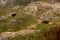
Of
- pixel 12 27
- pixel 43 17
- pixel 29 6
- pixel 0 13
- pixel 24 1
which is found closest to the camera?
pixel 12 27

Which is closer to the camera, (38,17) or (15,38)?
(15,38)

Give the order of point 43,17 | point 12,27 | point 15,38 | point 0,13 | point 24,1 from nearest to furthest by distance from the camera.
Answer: point 15,38, point 12,27, point 43,17, point 0,13, point 24,1

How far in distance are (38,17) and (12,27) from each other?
4602mm

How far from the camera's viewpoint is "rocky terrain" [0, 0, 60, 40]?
599 inches

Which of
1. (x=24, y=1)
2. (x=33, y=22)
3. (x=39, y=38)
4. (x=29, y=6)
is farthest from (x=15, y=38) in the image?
(x=24, y=1)

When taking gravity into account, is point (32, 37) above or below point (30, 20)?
above

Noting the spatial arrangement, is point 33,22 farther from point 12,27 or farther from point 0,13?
point 0,13

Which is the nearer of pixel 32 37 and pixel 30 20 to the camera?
pixel 32 37

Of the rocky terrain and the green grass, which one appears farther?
the rocky terrain

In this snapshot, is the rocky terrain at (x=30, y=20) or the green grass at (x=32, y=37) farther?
the rocky terrain at (x=30, y=20)

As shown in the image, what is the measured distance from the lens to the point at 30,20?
20531mm

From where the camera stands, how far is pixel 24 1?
2777cm

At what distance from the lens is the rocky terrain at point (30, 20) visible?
1520 centimetres

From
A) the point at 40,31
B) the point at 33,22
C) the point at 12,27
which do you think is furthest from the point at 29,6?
the point at 40,31
